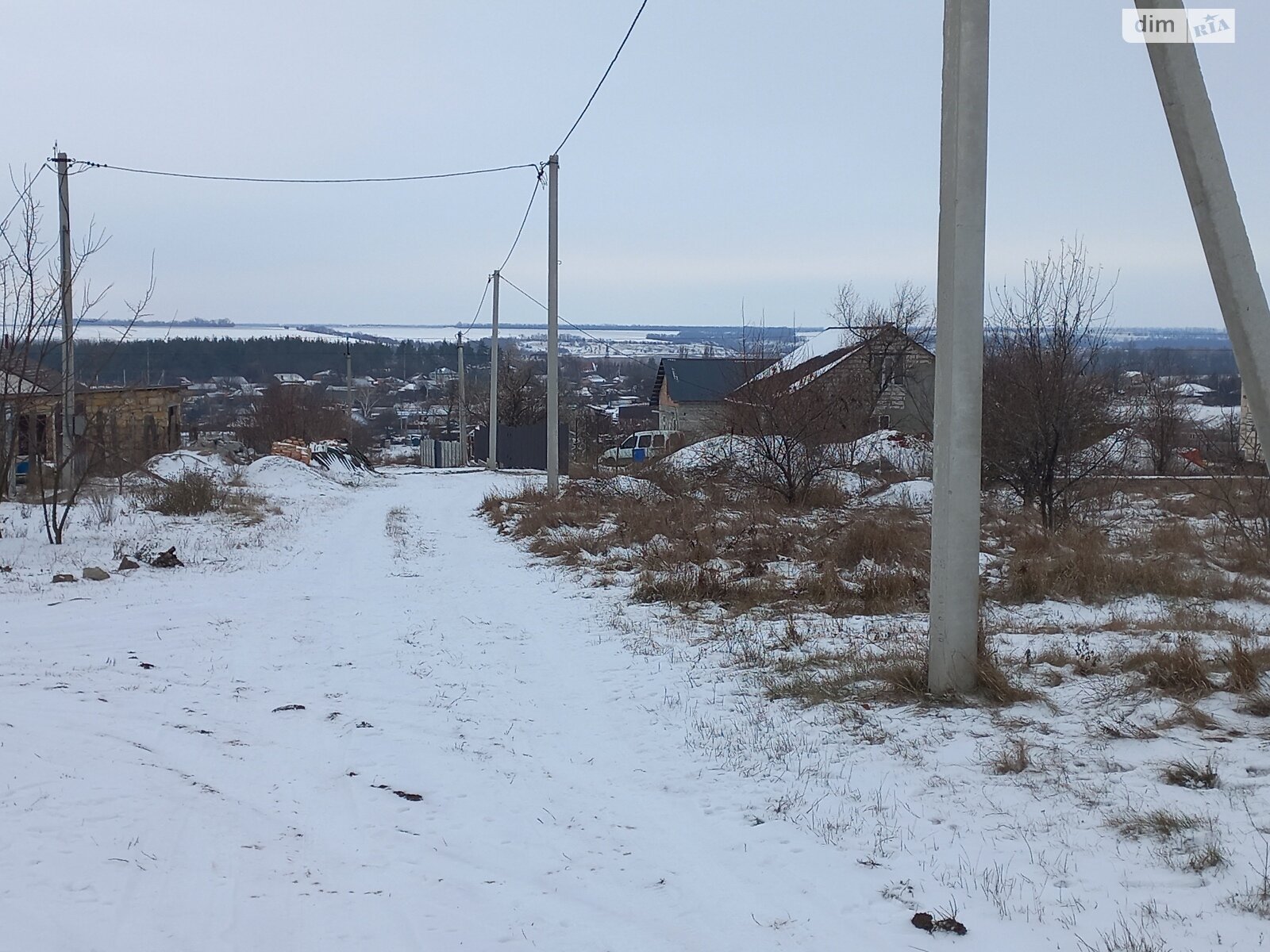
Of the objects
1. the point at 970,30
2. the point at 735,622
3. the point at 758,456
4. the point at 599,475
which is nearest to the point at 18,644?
the point at 735,622

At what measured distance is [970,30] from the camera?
19.4ft

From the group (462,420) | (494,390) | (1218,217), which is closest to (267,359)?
(462,420)

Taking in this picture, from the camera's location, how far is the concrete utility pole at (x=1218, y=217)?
14.3 feet

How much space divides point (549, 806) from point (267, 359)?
118032mm

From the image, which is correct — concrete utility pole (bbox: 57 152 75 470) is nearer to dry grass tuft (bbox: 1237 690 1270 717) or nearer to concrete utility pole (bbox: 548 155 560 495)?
concrete utility pole (bbox: 548 155 560 495)

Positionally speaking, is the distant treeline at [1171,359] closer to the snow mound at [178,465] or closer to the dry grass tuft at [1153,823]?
the dry grass tuft at [1153,823]

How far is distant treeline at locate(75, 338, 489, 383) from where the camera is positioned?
95.7 meters

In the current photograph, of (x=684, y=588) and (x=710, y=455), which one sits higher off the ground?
(x=710, y=455)

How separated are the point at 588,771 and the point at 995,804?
2.16m

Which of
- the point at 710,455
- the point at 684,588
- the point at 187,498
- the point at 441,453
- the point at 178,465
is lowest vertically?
the point at 441,453

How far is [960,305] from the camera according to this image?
600 centimetres

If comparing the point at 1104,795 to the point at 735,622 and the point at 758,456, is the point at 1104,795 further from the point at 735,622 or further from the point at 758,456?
the point at 758,456

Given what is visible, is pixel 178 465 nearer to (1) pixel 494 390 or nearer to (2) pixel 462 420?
(1) pixel 494 390

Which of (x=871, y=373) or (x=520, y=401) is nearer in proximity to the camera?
(x=871, y=373)
